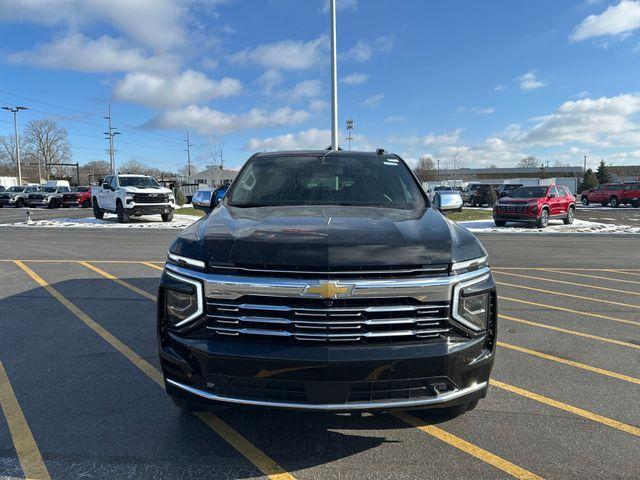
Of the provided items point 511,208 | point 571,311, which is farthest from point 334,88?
point 571,311

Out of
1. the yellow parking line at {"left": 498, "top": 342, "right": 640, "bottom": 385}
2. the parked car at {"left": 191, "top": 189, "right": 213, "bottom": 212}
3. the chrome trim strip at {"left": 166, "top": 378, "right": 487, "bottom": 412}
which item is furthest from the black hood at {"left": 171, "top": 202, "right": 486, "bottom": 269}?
the yellow parking line at {"left": 498, "top": 342, "right": 640, "bottom": 385}

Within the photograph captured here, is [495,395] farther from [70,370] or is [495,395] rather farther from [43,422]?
[70,370]

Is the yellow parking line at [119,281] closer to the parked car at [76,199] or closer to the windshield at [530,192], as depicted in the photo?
the windshield at [530,192]

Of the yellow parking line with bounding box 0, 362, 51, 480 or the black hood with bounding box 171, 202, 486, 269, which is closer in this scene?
the black hood with bounding box 171, 202, 486, 269

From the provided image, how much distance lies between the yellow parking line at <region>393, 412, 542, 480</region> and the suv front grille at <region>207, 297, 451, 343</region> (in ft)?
2.95

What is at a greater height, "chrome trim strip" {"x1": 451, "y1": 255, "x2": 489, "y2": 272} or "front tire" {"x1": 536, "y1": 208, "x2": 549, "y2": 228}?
"chrome trim strip" {"x1": 451, "y1": 255, "x2": 489, "y2": 272}

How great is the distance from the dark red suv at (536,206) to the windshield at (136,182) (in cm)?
1497

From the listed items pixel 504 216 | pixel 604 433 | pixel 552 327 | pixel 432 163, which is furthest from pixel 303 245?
pixel 432 163

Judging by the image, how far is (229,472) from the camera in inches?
105

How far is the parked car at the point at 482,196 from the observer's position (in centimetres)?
3603

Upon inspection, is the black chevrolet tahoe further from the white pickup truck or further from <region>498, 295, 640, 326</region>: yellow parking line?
the white pickup truck

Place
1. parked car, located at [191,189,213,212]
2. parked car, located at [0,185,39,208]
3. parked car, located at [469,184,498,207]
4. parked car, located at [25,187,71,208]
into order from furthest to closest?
parked car, located at [0,185,39,208]
parked car, located at [469,184,498,207]
parked car, located at [25,187,71,208]
parked car, located at [191,189,213,212]

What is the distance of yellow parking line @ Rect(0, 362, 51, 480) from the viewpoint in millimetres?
2699

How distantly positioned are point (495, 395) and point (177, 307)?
2.52 m
